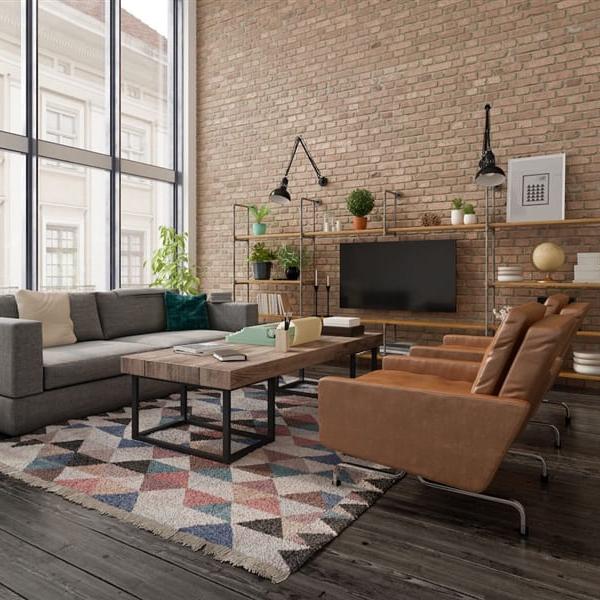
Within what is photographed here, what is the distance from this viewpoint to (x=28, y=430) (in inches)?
131

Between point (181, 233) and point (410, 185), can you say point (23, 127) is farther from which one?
point (410, 185)

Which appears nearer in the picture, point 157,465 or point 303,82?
point 157,465

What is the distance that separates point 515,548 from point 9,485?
2193 millimetres

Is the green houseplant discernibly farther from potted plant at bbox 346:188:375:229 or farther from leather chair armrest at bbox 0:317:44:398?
leather chair armrest at bbox 0:317:44:398

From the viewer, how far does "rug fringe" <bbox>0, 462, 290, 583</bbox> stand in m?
1.88

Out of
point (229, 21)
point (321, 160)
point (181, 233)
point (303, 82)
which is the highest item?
point (229, 21)

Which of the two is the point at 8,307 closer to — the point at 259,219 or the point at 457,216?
the point at 259,219

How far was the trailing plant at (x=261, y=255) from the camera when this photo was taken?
6.38 m

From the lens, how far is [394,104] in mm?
5781

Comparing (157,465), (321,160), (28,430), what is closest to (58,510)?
(157,465)

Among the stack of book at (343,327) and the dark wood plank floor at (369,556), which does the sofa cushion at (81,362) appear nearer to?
the dark wood plank floor at (369,556)

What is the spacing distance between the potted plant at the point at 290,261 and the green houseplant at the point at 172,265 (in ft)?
3.93

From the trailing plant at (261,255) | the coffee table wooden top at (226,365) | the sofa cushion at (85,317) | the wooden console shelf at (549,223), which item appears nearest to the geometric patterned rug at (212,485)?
the coffee table wooden top at (226,365)

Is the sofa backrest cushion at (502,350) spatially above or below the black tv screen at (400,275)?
below
